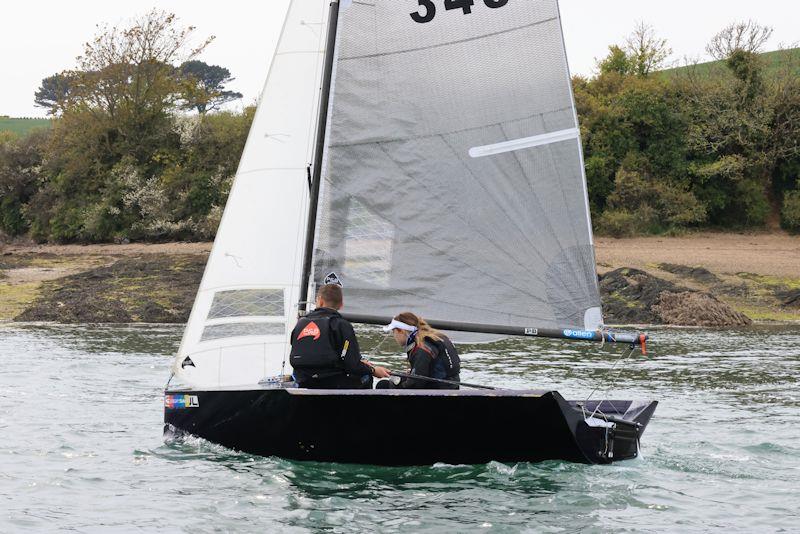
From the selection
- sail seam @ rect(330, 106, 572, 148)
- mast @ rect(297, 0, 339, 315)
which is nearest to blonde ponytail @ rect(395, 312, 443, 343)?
mast @ rect(297, 0, 339, 315)

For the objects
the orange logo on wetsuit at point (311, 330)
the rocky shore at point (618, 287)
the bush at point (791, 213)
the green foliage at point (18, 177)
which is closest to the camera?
the orange logo on wetsuit at point (311, 330)

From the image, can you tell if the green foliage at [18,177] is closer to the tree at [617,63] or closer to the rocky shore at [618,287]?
the rocky shore at [618,287]

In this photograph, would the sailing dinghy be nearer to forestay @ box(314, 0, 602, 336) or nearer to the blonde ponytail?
forestay @ box(314, 0, 602, 336)

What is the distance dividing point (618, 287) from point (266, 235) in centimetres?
1884

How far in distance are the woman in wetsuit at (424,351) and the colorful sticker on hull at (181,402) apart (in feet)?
6.88

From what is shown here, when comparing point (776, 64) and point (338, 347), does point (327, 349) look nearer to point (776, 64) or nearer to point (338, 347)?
point (338, 347)

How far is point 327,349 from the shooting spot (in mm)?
10305

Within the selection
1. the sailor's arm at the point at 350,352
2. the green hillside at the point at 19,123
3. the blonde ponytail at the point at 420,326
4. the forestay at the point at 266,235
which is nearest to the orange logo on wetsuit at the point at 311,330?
the sailor's arm at the point at 350,352

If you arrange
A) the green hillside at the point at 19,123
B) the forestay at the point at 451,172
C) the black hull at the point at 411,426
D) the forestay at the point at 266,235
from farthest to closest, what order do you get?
the green hillside at the point at 19,123, the forestay at the point at 266,235, the forestay at the point at 451,172, the black hull at the point at 411,426

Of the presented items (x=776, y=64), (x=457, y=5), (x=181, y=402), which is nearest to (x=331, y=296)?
Result: (x=181, y=402)

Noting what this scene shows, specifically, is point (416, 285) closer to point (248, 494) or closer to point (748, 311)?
point (248, 494)

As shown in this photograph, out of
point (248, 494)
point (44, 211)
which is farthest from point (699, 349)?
point (44, 211)

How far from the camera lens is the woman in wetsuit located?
1043cm

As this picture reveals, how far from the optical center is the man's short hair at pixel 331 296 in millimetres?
10391
